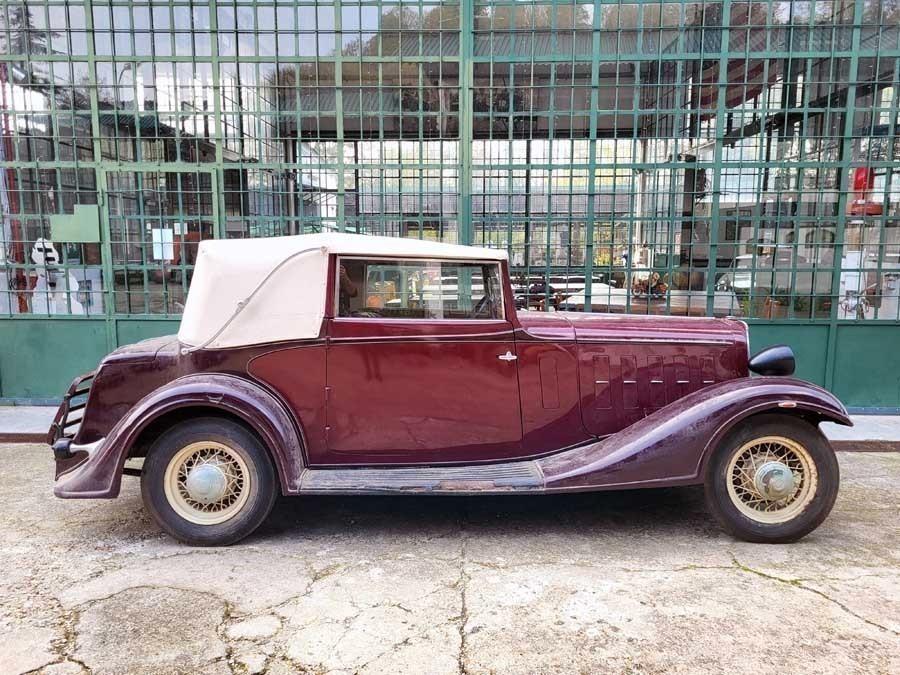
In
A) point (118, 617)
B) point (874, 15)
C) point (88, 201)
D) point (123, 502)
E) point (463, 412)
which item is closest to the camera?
point (118, 617)

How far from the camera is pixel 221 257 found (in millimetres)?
3699

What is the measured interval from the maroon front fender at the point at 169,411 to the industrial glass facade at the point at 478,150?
143 inches

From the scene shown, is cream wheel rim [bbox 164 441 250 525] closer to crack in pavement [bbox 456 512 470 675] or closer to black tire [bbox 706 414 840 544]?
crack in pavement [bbox 456 512 470 675]

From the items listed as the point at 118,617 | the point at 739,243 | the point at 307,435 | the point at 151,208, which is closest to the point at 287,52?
the point at 151,208

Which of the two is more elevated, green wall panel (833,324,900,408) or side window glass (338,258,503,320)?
side window glass (338,258,503,320)

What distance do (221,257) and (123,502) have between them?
1960 millimetres

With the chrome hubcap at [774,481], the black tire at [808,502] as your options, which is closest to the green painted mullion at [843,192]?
the black tire at [808,502]

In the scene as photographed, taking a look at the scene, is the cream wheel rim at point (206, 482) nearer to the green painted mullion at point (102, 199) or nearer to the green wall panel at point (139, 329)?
the green wall panel at point (139, 329)

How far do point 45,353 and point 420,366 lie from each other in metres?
5.42

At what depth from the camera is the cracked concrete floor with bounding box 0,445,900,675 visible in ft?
8.26

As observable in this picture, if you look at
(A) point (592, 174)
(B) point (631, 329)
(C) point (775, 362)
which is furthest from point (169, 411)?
(A) point (592, 174)

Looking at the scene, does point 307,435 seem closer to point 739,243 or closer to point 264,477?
point 264,477

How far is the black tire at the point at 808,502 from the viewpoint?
3.54m

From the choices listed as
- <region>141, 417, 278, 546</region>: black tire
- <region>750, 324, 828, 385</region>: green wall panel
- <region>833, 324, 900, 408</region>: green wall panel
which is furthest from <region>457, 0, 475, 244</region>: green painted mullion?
<region>833, 324, 900, 408</region>: green wall panel
